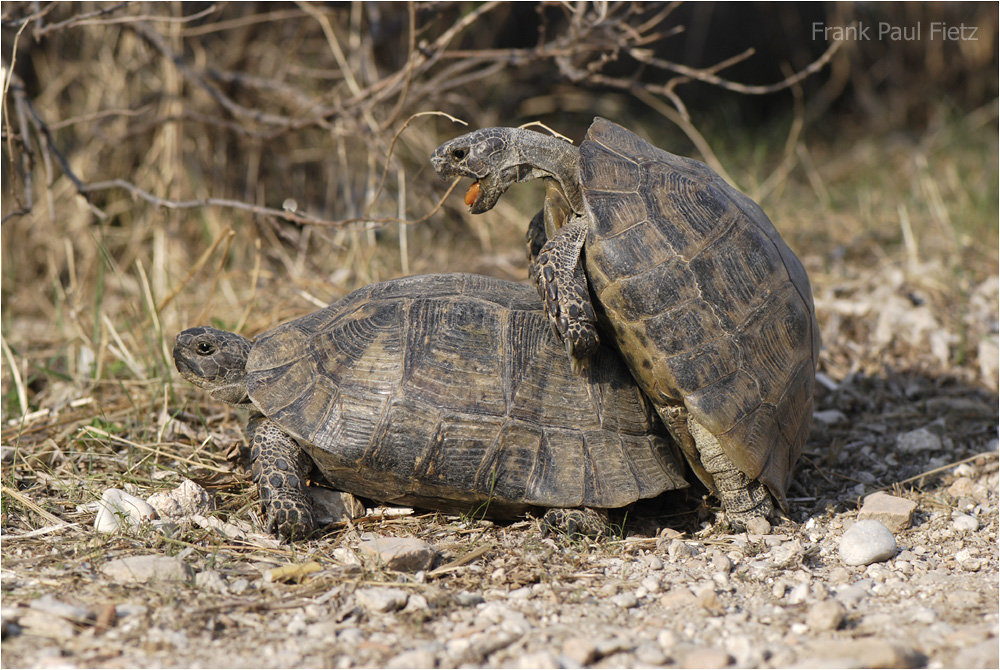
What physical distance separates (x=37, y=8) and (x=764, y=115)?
7214 mm

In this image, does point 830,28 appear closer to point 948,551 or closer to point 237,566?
point 948,551

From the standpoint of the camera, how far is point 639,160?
3.21 metres

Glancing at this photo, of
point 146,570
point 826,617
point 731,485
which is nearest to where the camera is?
point 826,617

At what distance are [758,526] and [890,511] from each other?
51 centimetres

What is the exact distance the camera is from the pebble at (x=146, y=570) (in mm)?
2588

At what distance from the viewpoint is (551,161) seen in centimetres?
328

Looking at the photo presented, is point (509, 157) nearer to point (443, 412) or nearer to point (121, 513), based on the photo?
point (443, 412)

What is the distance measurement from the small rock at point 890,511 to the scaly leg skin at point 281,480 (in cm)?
213

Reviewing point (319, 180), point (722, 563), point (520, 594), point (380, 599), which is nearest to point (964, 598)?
point (722, 563)

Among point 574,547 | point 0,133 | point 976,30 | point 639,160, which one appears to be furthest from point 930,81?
point 0,133

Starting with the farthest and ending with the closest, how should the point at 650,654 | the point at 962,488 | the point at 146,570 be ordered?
the point at 962,488, the point at 146,570, the point at 650,654

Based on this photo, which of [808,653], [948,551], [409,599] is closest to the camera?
[808,653]

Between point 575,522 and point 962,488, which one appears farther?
point 962,488

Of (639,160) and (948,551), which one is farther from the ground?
(639,160)
